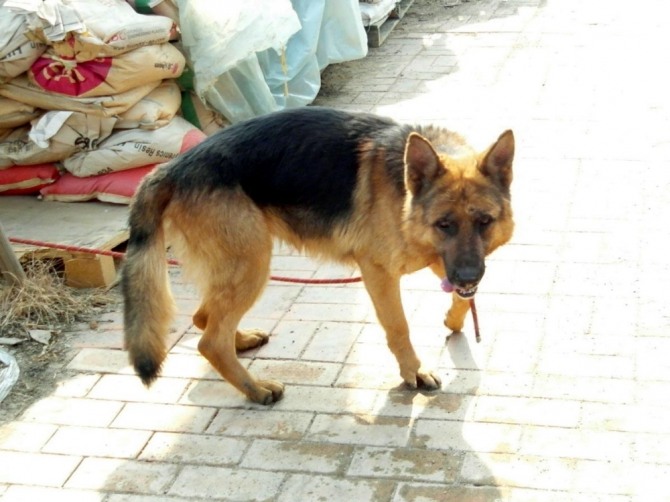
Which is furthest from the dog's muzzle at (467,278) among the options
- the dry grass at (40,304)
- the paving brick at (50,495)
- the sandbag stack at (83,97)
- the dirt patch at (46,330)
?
the sandbag stack at (83,97)

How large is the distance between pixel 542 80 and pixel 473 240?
4.64m

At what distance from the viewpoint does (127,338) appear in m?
4.23

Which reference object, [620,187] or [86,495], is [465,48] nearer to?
[620,187]

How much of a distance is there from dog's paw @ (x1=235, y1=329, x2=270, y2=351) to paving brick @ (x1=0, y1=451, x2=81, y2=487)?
106cm

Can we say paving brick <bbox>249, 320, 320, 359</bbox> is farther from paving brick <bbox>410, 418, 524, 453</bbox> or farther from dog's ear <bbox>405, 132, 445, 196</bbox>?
dog's ear <bbox>405, 132, 445, 196</bbox>

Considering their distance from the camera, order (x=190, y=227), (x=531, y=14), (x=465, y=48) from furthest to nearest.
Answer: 1. (x=531, y=14)
2. (x=465, y=48)
3. (x=190, y=227)

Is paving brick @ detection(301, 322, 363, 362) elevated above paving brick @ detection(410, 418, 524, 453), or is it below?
below

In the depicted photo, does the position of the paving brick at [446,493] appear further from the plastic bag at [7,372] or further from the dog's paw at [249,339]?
the plastic bag at [7,372]

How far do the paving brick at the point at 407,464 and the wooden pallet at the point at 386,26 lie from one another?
6.12m

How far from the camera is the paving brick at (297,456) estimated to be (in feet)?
13.4

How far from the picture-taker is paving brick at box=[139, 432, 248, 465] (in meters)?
4.23

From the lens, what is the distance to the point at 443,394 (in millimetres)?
4488

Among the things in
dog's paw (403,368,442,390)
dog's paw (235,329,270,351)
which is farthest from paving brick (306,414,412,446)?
dog's paw (235,329,270,351)

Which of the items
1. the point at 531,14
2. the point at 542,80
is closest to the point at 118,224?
the point at 542,80
